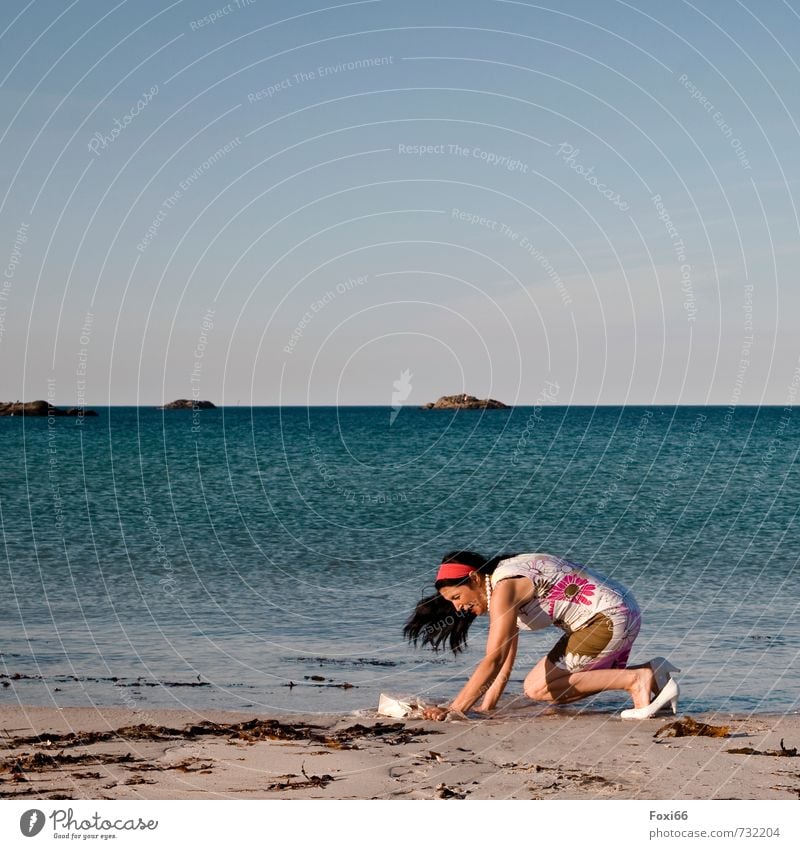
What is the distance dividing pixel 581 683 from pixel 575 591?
0.84m

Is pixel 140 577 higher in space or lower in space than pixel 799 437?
lower

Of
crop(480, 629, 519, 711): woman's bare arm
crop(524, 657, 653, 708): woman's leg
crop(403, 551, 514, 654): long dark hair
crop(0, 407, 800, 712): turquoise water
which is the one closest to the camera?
crop(403, 551, 514, 654): long dark hair

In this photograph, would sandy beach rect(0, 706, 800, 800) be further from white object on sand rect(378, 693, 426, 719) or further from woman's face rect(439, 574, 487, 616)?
woman's face rect(439, 574, 487, 616)

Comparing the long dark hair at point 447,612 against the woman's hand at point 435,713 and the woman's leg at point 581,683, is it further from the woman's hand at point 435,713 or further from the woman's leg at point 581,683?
the woman's leg at point 581,683

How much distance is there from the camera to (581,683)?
31.2 ft

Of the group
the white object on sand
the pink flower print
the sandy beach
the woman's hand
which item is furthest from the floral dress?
the white object on sand

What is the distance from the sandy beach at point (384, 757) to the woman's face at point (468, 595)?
932 mm

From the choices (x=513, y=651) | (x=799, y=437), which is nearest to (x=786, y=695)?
(x=513, y=651)

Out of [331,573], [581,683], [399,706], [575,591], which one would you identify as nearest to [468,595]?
[575,591]

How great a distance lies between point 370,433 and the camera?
100062mm

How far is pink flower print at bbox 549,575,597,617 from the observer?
922cm

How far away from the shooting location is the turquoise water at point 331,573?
36.1 ft

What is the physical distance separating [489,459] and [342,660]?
150 feet
